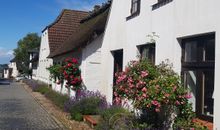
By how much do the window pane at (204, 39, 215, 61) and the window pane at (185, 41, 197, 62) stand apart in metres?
0.36

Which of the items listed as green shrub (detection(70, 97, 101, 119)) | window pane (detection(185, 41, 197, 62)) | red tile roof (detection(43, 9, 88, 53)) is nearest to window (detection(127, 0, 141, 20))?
window pane (detection(185, 41, 197, 62))

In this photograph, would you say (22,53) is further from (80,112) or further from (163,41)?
(163,41)

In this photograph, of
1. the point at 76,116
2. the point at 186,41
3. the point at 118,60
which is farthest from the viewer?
the point at 118,60

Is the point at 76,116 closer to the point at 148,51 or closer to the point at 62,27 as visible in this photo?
the point at 148,51

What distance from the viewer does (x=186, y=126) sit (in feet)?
24.3

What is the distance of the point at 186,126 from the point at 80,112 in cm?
662

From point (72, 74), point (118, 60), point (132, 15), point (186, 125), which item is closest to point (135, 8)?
point (132, 15)

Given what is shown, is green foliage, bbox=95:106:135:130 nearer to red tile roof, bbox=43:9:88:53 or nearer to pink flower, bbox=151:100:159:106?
pink flower, bbox=151:100:159:106

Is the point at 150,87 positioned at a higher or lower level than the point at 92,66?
lower

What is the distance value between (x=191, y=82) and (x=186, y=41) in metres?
0.91

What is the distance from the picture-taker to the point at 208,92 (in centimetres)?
724

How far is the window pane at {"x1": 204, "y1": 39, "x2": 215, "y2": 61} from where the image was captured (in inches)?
280

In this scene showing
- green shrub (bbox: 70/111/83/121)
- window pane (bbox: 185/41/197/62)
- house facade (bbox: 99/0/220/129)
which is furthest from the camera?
green shrub (bbox: 70/111/83/121)

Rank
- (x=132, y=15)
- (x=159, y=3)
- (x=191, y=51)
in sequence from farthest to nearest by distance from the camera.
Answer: (x=132, y=15) → (x=159, y=3) → (x=191, y=51)
